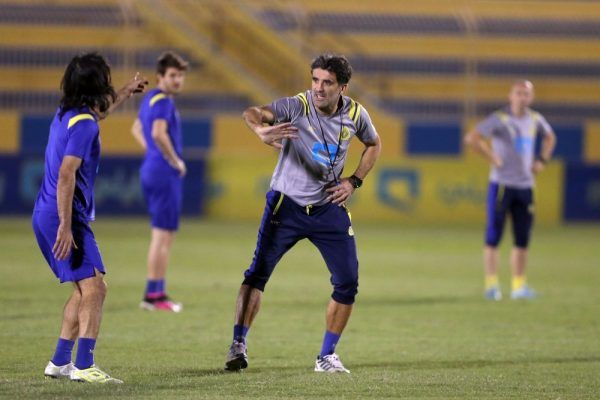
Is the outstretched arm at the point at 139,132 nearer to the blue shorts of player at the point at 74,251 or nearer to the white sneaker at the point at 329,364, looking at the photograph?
the white sneaker at the point at 329,364

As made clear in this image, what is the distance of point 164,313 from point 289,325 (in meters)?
1.33

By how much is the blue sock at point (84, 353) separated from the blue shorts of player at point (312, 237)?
1.29 m

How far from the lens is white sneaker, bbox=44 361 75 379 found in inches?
289

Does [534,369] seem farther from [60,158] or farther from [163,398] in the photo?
[60,158]

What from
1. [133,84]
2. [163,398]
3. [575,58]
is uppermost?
[575,58]

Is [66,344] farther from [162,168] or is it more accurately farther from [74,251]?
[162,168]

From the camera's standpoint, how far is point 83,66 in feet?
23.4

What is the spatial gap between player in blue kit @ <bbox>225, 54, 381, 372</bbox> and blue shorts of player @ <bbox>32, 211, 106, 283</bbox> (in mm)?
1216

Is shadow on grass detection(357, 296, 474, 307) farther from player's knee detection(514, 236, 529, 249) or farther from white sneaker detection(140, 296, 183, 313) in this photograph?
white sneaker detection(140, 296, 183, 313)

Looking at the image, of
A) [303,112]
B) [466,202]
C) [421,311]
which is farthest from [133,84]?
[466,202]

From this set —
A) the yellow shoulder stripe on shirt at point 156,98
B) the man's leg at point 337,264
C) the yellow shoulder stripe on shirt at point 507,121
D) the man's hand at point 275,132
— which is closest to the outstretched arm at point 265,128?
the man's hand at point 275,132

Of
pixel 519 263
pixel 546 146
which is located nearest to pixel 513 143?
pixel 546 146

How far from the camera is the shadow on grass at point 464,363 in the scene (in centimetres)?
825

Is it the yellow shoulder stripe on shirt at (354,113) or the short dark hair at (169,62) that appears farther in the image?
the short dark hair at (169,62)
